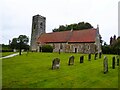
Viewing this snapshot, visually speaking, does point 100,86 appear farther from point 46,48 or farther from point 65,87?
point 46,48

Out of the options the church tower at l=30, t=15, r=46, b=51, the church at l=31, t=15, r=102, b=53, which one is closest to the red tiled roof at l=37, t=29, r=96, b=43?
the church at l=31, t=15, r=102, b=53

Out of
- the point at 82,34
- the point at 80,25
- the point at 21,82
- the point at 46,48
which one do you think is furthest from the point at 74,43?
the point at 21,82

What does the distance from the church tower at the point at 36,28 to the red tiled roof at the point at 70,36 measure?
240 centimetres

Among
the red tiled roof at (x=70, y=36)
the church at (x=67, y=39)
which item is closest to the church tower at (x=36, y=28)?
the church at (x=67, y=39)

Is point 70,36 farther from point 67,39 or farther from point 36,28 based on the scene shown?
point 36,28

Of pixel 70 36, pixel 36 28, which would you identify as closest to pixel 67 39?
pixel 70 36

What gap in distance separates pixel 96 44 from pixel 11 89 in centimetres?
4507

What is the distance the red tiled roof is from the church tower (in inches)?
94.5

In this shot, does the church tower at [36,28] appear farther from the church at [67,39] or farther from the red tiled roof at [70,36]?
the red tiled roof at [70,36]

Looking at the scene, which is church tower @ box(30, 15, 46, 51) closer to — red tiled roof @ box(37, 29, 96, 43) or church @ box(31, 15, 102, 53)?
church @ box(31, 15, 102, 53)

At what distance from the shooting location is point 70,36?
2325 inches

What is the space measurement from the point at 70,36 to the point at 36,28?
14.5 metres

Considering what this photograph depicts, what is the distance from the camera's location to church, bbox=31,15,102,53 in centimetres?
5447

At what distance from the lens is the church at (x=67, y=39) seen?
5447 cm
